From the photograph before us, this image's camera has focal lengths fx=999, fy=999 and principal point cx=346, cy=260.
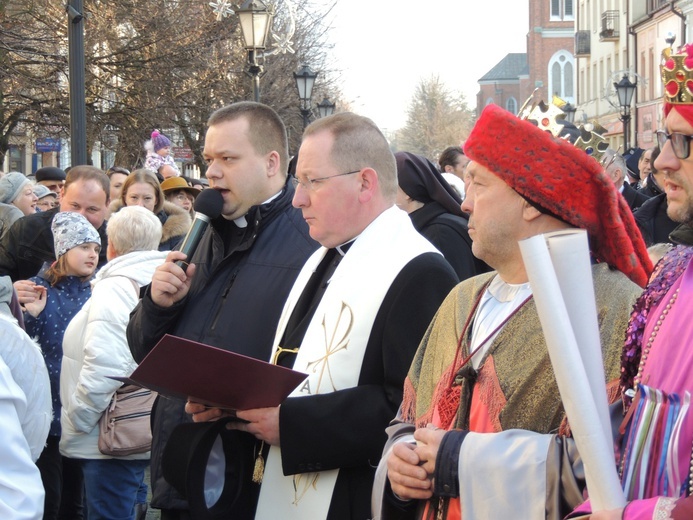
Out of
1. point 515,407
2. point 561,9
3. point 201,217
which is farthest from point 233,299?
point 561,9

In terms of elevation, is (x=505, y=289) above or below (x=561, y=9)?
below

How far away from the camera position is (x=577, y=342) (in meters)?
1.90

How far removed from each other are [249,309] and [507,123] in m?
1.73

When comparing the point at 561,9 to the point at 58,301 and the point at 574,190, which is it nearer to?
the point at 58,301

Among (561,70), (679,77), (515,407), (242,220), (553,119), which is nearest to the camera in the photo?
(679,77)

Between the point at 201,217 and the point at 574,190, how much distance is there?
1.98 meters

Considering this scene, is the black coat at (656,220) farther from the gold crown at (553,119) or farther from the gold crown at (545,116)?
the gold crown at (545,116)

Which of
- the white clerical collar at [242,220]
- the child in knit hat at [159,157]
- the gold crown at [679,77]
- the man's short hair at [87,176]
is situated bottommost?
the white clerical collar at [242,220]

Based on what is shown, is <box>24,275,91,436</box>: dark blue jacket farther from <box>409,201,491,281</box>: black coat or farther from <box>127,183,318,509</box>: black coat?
<box>409,201,491,281</box>: black coat

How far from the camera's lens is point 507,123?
2818 millimetres

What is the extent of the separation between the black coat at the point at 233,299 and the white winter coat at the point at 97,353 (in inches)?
36.8

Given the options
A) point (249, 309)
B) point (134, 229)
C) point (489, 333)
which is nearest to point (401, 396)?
point (489, 333)

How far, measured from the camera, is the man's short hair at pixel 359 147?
380 centimetres

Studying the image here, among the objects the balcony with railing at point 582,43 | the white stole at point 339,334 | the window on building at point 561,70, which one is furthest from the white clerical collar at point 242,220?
the window on building at point 561,70
